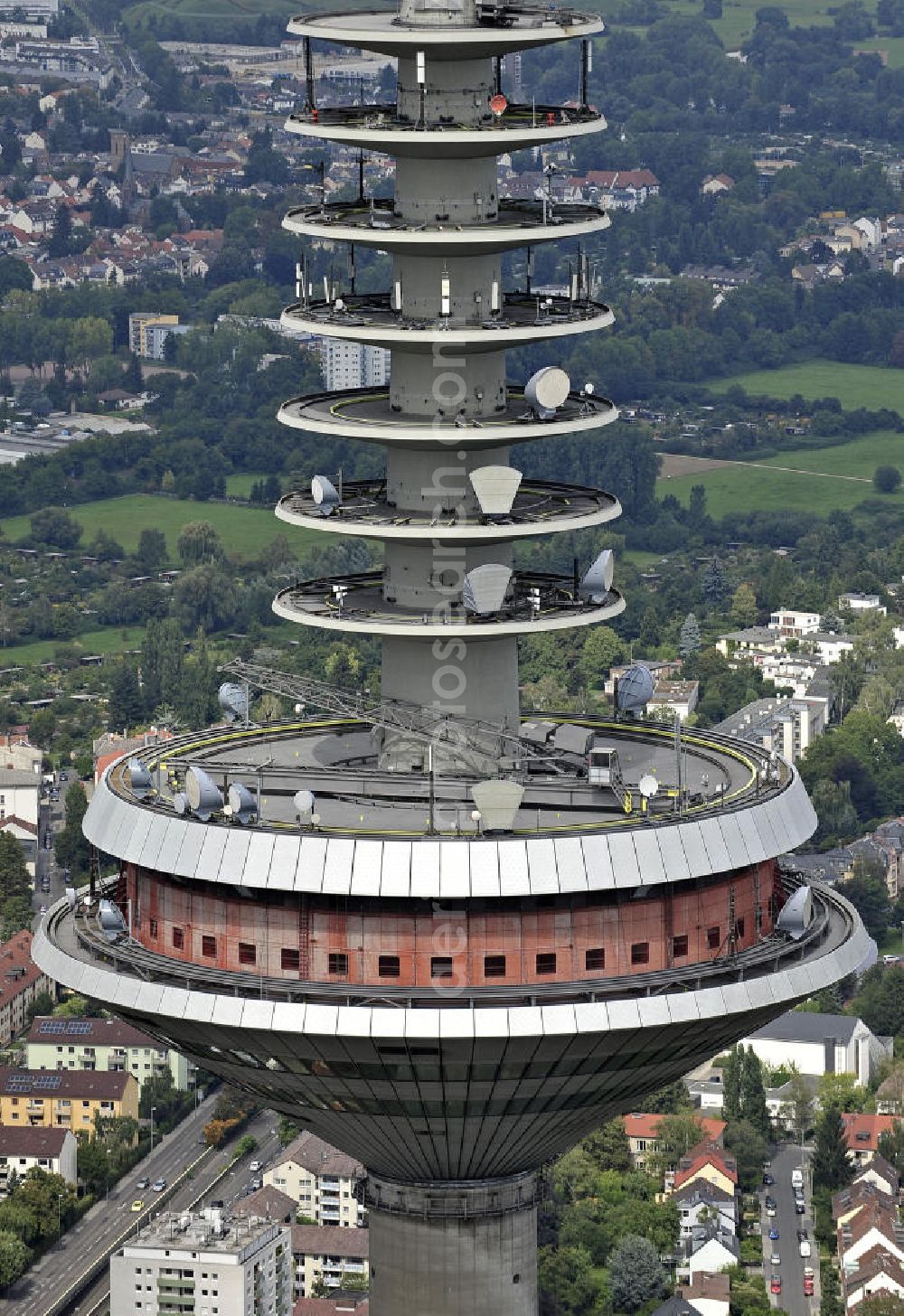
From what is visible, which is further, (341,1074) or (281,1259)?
(281,1259)

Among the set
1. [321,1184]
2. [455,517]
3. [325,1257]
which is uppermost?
[455,517]

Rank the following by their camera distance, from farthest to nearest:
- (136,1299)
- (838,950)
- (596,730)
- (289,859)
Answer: (136,1299) → (596,730) → (838,950) → (289,859)

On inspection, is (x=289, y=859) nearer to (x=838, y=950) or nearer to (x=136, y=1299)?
(x=838, y=950)

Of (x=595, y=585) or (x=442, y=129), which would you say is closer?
(x=442, y=129)

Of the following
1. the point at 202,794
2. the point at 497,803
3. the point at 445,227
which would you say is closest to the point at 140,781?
the point at 202,794

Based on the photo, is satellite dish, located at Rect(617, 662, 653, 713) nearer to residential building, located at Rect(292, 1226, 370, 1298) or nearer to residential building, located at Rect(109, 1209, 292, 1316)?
residential building, located at Rect(109, 1209, 292, 1316)

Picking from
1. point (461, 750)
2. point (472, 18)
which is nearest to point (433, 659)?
point (461, 750)

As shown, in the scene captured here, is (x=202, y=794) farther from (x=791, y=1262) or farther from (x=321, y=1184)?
(x=321, y=1184)
